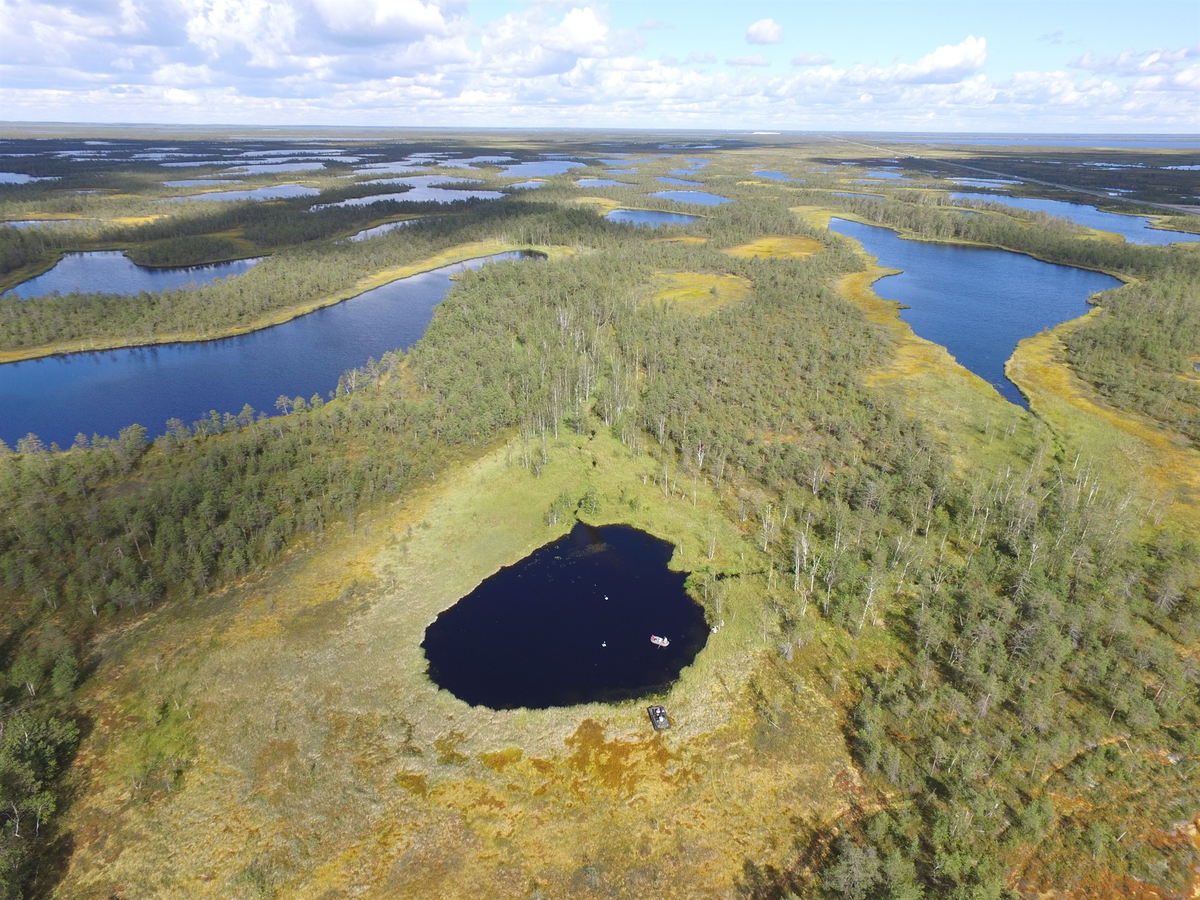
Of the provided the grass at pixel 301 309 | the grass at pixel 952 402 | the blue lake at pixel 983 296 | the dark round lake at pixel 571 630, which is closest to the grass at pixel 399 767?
the dark round lake at pixel 571 630

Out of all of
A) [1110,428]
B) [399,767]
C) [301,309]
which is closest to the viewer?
[399,767]

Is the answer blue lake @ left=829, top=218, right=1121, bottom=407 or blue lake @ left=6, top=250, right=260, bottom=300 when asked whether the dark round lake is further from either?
blue lake @ left=6, top=250, right=260, bottom=300

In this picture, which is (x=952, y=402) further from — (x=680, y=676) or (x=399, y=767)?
(x=399, y=767)

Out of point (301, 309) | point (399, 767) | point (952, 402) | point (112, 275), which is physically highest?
point (112, 275)

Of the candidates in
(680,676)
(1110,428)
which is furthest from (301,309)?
(1110,428)

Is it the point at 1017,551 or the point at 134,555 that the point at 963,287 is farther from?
the point at 134,555
